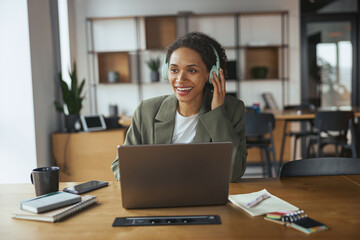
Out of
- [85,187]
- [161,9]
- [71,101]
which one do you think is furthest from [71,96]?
[161,9]

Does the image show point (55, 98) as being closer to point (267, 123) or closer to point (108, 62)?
point (267, 123)

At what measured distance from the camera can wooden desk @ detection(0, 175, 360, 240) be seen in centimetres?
→ 88

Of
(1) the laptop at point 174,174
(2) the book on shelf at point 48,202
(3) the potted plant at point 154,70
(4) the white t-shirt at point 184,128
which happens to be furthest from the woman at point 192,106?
(3) the potted plant at point 154,70

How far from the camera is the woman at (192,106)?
1552 millimetres

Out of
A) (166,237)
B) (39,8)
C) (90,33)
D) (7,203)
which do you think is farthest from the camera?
(90,33)

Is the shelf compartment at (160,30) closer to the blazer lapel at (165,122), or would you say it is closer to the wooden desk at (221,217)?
the blazer lapel at (165,122)

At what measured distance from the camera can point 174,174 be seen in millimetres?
1030

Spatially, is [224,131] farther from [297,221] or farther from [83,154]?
[83,154]

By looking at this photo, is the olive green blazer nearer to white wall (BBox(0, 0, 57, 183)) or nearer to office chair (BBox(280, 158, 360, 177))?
office chair (BBox(280, 158, 360, 177))

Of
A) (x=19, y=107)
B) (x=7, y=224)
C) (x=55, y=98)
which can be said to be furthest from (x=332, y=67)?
(x=7, y=224)

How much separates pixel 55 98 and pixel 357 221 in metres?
2.89

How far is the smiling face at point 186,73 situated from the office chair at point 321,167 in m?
0.51

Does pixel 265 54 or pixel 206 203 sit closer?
pixel 206 203

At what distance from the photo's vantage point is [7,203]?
1.18m
